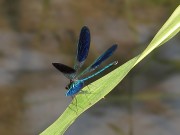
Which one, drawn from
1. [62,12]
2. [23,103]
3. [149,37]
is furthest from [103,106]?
[62,12]

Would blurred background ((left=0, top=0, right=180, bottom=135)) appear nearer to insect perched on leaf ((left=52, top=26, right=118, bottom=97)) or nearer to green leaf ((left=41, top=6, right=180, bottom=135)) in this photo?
insect perched on leaf ((left=52, top=26, right=118, bottom=97))

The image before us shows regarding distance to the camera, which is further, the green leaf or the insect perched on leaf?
the insect perched on leaf

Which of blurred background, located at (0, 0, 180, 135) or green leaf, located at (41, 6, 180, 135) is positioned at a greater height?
blurred background, located at (0, 0, 180, 135)

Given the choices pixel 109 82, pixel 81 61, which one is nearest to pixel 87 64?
pixel 81 61

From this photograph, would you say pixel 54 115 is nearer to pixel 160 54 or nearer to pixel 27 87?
pixel 27 87

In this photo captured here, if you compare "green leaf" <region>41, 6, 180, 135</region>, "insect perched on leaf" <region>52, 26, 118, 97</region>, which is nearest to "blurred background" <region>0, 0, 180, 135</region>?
"insect perched on leaf" <region>52, 26, 118, 97</region>

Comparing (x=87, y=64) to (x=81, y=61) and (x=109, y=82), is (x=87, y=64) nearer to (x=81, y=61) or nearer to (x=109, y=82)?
(x=81, y=61)

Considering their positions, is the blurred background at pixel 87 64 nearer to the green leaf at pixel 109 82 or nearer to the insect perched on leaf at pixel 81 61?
the insect perched on leaf at pixel 81 61

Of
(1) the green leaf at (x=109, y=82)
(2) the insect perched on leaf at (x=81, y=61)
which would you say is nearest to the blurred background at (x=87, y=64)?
(2) the insect perched on leaf at (x=81, y=61)
